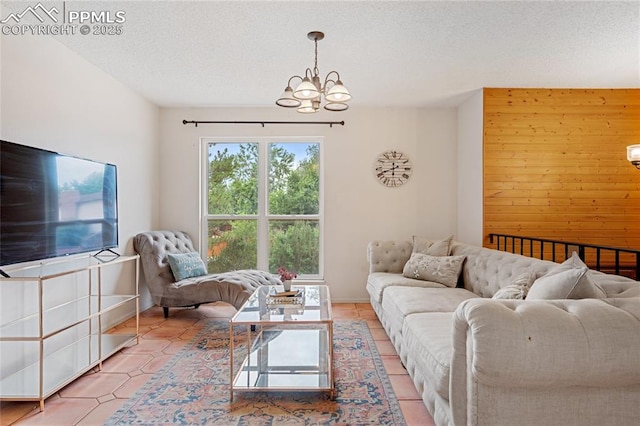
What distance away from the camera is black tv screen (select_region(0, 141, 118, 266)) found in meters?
2.20

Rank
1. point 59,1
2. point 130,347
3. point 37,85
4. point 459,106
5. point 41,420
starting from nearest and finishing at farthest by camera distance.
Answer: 1. point 41,420
2. point 59,1
3. point 37,85
4. point 130,347
5. point 459,106

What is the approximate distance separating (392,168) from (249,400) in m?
3.28

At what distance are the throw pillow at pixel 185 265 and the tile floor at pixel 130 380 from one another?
479mm

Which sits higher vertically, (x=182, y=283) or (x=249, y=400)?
(x=182, y=283)

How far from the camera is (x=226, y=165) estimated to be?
191 inches

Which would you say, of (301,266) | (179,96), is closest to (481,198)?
(301,266)

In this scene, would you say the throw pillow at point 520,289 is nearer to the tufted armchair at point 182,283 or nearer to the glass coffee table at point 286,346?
the glass coffee table at point 286,346

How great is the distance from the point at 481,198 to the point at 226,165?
10.3 feet

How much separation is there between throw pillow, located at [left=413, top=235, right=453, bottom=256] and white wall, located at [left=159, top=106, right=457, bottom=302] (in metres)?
0.67

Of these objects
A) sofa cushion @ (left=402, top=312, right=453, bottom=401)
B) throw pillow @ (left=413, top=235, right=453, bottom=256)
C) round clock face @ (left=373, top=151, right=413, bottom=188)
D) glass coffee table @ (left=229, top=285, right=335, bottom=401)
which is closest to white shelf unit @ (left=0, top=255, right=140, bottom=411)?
glass coffee table @ (left=229, top=285, right=335, bottom=401)

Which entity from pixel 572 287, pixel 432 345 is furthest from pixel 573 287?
pixel 432 345

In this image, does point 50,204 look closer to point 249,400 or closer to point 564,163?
point 249,400

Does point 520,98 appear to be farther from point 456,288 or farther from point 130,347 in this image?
point 130,347

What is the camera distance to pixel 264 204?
15.7 feet
